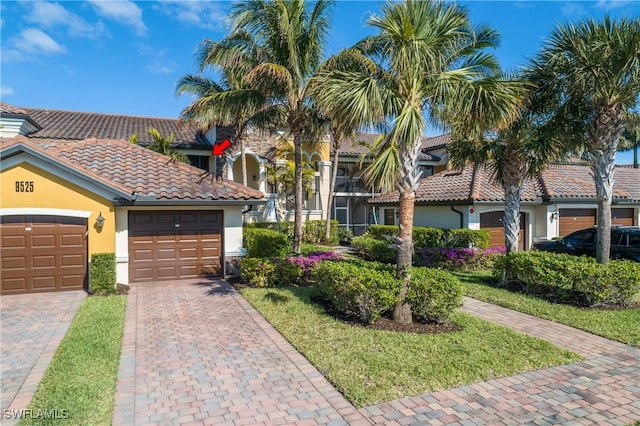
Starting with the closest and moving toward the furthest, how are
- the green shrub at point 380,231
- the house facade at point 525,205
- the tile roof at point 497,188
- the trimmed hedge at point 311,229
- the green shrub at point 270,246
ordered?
the green shrub at point 270,246, the house facade at point 525,205, the tile roof at point 497,188, the green shrub at point 380,231, the trimmed hedge at point 311,229

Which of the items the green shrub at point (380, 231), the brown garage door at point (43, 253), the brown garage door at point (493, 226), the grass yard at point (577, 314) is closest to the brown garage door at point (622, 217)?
the brown garage door at point (493, 226)

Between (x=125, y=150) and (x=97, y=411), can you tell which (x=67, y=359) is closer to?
(x=97, y=411)

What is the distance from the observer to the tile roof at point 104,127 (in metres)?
22.9

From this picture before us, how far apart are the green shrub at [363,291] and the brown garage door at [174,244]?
261 inches

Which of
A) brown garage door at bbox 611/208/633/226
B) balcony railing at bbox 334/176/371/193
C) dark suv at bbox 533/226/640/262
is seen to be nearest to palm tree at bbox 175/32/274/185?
dark suv at bbox 533/226/640/262

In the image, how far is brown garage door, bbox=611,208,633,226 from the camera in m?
22.8

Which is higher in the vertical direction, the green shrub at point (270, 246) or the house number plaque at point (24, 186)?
the house number plaque at point (24, 186)

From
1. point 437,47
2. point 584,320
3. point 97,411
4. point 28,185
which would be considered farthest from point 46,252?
point 584,320

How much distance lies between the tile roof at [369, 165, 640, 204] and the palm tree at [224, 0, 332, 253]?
26.3ft

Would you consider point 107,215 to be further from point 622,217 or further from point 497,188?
point 622,217

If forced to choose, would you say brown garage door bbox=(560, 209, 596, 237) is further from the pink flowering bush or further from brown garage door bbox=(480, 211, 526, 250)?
the pink flowering bush

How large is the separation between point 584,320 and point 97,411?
9576 millimetres

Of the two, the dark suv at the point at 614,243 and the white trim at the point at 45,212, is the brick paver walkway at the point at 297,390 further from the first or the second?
the dark suv at the point at 614,243

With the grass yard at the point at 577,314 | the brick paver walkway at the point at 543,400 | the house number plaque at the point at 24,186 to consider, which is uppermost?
the house number plaque at the point at 24,186
